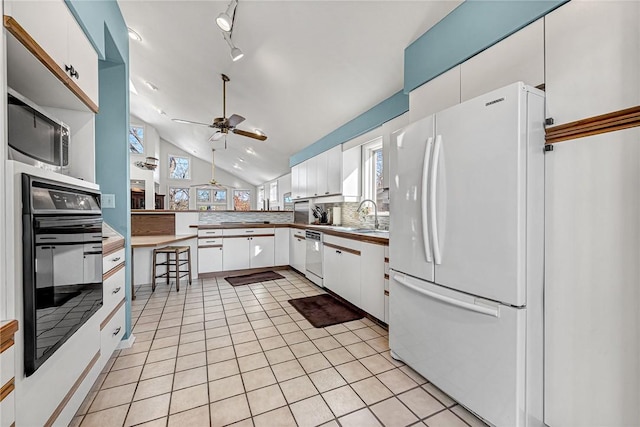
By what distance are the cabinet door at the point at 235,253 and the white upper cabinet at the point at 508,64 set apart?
3831 mm

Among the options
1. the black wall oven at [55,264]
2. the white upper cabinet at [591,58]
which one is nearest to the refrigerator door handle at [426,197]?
the white upper cabinet at [591,58]

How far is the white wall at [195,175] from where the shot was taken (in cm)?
1009

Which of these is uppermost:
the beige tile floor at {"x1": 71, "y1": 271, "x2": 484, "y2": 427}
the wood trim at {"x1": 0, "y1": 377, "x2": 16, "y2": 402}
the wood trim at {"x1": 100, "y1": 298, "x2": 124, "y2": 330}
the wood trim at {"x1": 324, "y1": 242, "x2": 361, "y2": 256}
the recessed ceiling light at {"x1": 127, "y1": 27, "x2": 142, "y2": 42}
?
the recessed ceiling light at {"x1": 127, "y1": 27, "x2": 142, "y2": 42}

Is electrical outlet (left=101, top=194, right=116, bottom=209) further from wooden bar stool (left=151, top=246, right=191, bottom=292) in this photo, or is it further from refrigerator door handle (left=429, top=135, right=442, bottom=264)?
refrigerator door handle (left=429, top=135, right=442, bottom=264)

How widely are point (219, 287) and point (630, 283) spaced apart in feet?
12.9

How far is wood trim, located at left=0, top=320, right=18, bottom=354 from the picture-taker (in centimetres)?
78

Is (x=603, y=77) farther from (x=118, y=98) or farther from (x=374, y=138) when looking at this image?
(x=118, y=98)

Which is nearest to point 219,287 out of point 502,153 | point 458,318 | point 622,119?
point 458,318

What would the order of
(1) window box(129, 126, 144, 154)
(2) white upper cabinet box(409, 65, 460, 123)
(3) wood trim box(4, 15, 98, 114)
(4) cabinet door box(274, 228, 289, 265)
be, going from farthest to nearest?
(1) window box(129, 126, 144, 154), (4) cabinet door box(274, 228, 289, 265), (2) white upper cabinet box(409, 65, 460, 123), (3) wood trim box(4, 15, 98, 114)

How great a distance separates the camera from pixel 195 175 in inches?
428

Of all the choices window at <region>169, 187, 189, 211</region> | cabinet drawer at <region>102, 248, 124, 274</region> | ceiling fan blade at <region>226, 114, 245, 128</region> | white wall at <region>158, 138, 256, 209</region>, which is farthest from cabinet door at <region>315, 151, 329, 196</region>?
window at <region>169, 187, 189, 211</region>

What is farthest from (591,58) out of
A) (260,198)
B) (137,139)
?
(260,198)

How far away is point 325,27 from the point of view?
2416 mm

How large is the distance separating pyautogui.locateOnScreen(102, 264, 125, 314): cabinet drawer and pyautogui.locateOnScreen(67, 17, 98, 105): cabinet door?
3.73ft
